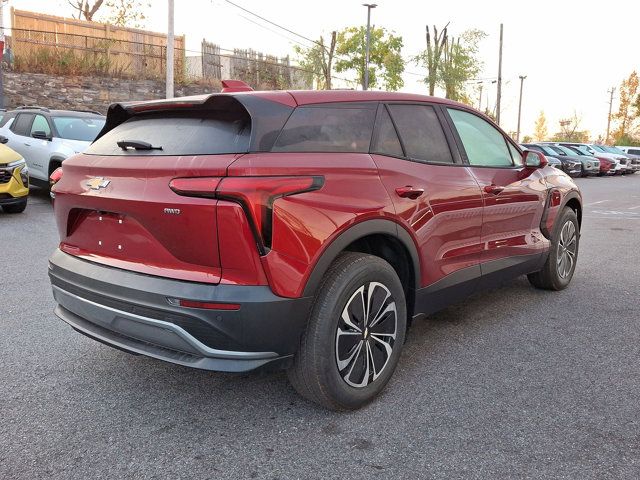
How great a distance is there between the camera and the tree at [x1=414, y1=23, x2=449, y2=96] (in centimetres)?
4625

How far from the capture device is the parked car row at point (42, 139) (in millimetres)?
9609

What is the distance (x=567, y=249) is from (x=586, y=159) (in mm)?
25636

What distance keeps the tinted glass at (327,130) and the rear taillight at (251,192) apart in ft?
0.74

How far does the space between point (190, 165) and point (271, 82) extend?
3090cm

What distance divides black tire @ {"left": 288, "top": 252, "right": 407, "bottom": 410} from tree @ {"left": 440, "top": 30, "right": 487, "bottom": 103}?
1759 inches

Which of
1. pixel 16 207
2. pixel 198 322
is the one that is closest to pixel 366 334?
pixel 198 322

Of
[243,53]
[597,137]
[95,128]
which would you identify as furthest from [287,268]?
[597,137]

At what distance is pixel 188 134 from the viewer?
9.30 ft

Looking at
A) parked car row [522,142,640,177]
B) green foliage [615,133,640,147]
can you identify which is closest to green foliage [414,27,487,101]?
parked car row [522,142,640,177]

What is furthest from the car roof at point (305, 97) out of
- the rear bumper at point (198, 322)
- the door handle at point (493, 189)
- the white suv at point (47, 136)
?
the white suv at point (47, 136)

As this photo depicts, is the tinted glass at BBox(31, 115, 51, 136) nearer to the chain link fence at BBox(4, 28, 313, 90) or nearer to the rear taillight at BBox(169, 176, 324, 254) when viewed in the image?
the rear taillight at BBox(169, 176, 324, 254)

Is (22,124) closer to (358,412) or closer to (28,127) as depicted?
(28,127)

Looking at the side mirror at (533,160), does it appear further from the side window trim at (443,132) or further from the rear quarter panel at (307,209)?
the rear quarter panel at (307,209)

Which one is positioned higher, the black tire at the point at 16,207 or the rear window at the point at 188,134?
the rear window at the point at 188,134
